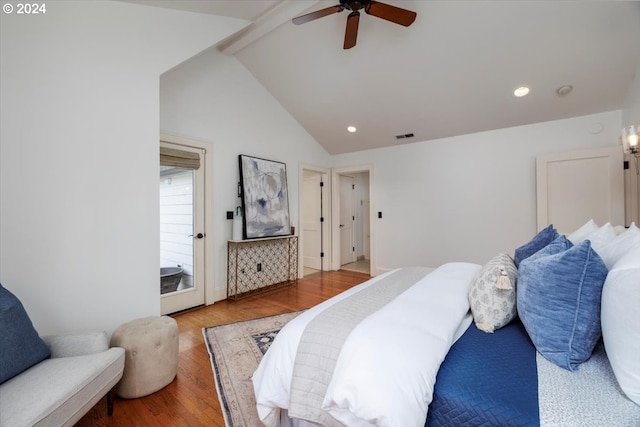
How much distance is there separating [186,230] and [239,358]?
1.82 metres

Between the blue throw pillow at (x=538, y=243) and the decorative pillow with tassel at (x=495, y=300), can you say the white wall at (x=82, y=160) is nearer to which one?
the decorative pillow with tassel at (x=495, y=300)

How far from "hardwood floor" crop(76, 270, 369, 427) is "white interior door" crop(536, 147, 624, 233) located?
320 centimetres

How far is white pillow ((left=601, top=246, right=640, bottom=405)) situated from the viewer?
0.80m

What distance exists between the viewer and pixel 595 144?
324 cm

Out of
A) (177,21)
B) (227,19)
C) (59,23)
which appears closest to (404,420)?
(59,23)

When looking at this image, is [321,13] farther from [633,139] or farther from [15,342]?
[15,342]

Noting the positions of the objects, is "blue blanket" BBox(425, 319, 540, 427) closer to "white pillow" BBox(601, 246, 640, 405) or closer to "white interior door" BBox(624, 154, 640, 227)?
"white pillow" BBox(601, 246, 640, 405)

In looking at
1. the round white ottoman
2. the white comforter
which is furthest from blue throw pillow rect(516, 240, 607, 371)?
the round white ottoman

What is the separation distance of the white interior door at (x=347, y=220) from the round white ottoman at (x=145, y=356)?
415 centimetres

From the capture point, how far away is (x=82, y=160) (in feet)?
6.37

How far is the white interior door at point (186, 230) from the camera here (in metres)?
3.30

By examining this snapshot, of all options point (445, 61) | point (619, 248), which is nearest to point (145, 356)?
point (619, 248)

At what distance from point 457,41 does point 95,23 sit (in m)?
3.17

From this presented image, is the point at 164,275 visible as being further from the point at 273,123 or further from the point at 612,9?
the point at 612,9
